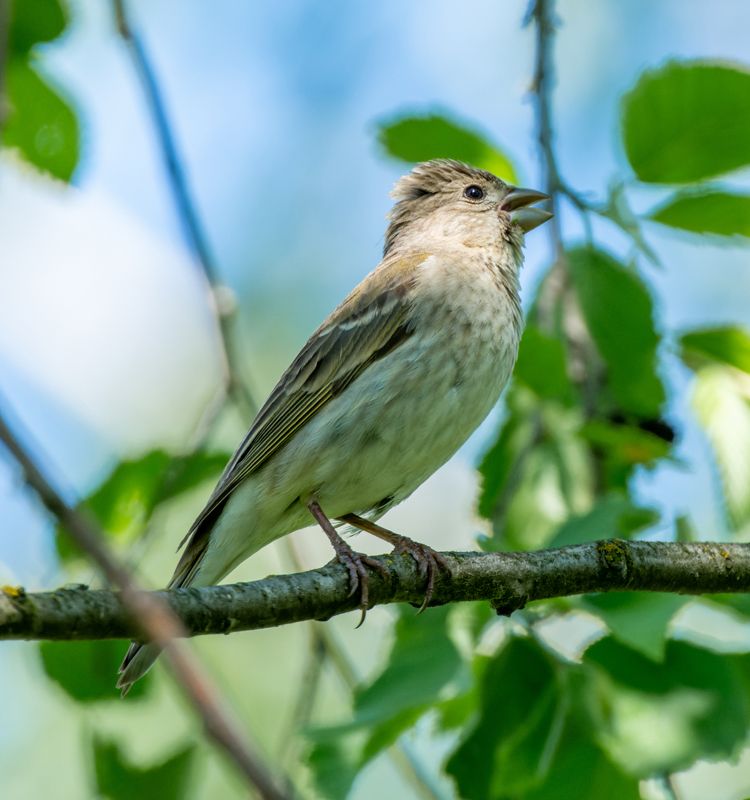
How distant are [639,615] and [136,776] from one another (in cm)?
195

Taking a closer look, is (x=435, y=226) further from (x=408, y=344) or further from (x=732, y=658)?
(x=732, y=658)

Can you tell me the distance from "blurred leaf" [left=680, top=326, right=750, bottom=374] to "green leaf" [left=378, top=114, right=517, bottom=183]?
110 cm

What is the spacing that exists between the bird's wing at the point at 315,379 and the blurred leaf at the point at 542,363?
32.8 inches

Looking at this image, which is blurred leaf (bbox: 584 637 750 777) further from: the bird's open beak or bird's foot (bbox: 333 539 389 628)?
the bird's open beak

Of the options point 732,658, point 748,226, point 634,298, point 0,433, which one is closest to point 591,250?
point 634,298

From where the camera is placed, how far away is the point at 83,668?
4445mm

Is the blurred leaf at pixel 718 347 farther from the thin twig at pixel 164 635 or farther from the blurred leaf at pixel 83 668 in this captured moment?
the thin twig at pixel 164 635

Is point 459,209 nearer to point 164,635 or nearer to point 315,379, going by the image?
point 315,379

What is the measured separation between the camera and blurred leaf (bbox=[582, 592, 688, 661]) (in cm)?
348

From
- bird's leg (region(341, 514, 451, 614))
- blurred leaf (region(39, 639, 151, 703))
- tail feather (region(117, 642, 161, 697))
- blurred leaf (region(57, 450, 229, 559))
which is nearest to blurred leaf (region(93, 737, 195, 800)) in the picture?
blurred leaf (region(39, 639, 151, 703))

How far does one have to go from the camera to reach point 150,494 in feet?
15.5

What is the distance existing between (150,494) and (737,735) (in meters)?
2.40

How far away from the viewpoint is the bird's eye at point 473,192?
22.6 ft

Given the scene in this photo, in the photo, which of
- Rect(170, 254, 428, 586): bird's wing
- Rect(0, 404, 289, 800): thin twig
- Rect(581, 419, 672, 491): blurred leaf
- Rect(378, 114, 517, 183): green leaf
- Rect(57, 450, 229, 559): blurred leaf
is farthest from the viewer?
Rect(170, 254, 428, 586): bird's wing
